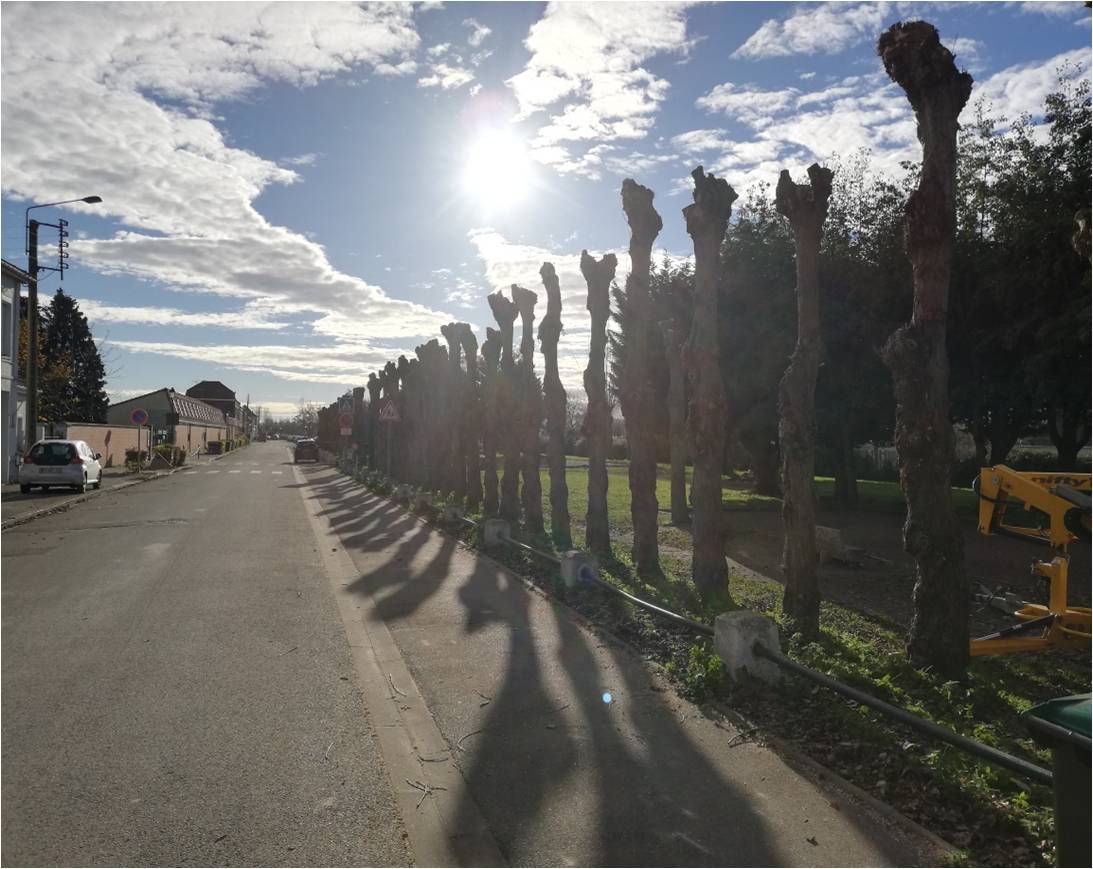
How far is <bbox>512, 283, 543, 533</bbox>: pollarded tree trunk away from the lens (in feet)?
51.4

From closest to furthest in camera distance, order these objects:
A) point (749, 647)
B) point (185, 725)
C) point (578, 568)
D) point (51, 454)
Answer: point (185, 725) → point (749, 647) → point (578, 568) → point (51, 454)

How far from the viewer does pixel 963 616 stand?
21.0 feet

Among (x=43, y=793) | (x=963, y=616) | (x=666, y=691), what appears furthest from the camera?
(x=963, y=616)

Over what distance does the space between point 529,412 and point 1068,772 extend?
45.1 feet

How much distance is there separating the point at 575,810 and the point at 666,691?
197 cm

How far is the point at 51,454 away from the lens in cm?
2534

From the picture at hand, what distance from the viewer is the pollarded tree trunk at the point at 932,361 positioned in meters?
6.37

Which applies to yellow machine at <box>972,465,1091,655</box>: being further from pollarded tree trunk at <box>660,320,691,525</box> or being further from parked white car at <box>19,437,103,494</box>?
parked white car at <box>19,437,103,494</box>

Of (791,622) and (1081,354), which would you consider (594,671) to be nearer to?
(791,622)

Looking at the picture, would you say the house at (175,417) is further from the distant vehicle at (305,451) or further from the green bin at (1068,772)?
the green bin at (1068,772)

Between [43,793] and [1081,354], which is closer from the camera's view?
[43,793]

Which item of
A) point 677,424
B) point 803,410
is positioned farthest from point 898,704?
point 677,424

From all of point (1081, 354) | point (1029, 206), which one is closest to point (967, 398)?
point (1081, 354)

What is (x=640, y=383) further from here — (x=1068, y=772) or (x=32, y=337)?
(x=32, y=337)
